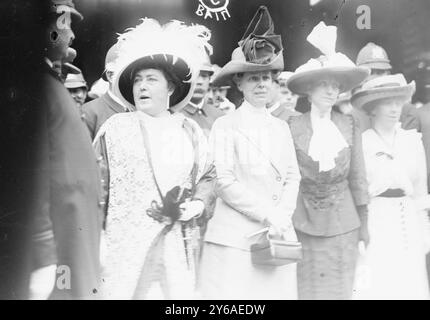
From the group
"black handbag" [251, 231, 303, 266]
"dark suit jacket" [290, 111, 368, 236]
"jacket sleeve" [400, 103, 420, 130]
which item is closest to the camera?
"black handbag" [251, 231, 303, 266]

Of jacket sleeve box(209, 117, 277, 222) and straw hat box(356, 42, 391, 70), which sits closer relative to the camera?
jacket sleeve box(209, 117, 277, 222)

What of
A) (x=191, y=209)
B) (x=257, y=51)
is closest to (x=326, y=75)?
(x=257, y=51)

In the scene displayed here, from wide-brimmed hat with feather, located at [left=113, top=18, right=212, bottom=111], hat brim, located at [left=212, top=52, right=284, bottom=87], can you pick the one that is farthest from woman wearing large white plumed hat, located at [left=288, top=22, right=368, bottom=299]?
wide-brimmed hat with feather, located at [left=113, top=18, right=212, bottom=111]

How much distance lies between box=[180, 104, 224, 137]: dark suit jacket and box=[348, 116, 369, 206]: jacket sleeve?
0.82 meters

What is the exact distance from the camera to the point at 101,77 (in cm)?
489

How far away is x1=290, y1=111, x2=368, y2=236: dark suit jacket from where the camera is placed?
4.87 m

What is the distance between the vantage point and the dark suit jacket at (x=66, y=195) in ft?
15.9

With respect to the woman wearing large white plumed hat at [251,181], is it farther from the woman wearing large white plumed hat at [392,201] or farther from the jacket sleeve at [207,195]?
the woman wearing large white plumed hat at [392,201]

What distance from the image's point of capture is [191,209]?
16.0 ft

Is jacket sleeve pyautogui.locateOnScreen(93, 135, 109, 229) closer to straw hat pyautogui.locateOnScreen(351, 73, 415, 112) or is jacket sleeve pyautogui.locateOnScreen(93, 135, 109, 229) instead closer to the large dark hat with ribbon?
the large dark hat with ribbon

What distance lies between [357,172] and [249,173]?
65cm

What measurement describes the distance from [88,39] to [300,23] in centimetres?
128
